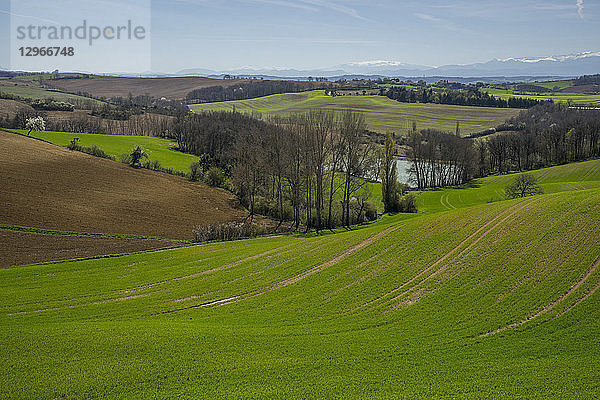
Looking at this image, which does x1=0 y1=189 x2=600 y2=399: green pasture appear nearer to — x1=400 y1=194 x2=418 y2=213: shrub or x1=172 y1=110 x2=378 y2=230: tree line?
x1=172 y1=110 x2=378 y2=230: tree line

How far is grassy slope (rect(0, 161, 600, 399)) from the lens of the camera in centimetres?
1573

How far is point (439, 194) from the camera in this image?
96.8 meters

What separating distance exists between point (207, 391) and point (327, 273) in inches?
666

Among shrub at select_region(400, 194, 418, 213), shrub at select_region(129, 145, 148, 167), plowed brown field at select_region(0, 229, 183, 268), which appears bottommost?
plowed brown field at select_region(0, 229, 183, 268)

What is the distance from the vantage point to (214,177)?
288ft

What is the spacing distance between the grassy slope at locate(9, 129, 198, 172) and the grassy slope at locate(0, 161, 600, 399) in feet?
224

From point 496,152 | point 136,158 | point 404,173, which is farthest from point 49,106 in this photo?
point 496,152

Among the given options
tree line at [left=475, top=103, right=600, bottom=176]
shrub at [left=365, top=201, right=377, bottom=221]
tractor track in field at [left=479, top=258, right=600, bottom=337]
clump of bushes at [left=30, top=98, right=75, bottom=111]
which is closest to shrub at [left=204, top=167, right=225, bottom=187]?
shrub at [left=365, top=201, right=377, bottom=221]

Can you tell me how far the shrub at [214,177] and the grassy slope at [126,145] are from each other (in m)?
12.0

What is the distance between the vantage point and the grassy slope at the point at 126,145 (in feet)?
326

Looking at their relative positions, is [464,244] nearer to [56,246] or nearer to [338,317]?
[338,317]

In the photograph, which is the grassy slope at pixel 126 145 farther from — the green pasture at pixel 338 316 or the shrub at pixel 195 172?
the green pasture at pixel 338 316

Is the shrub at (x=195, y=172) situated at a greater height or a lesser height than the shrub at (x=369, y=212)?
greater

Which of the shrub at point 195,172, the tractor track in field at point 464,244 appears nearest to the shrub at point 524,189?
the tractor track in field at point 464,244
